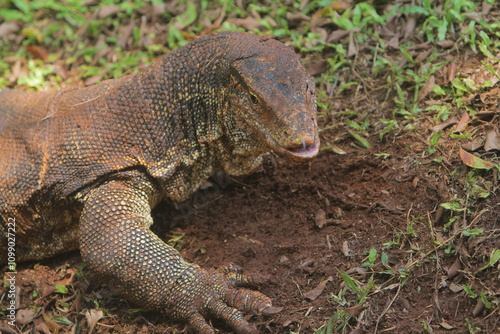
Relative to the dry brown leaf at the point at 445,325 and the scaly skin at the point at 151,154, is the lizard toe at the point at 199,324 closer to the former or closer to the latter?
the scaly skin at the point at 151,154

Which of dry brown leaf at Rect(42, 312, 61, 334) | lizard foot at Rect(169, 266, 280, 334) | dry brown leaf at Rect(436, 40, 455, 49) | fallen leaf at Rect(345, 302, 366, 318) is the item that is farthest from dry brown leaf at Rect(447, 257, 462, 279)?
dry brown leaf at Rect(42, 312, 61, 334)

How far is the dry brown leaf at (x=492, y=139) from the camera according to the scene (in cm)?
468

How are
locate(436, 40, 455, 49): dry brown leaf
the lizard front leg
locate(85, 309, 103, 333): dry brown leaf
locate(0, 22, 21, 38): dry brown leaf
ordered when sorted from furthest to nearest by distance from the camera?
locate(0, 22, 21, 38): dry brown leaf → locate(436, 40, 455, 49): dry brown leaf → locate(85, 309, 103, 333): dry brown leaf → the lizard front leg

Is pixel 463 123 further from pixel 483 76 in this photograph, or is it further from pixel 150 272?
pixel 150 272

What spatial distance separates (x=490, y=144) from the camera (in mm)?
4703

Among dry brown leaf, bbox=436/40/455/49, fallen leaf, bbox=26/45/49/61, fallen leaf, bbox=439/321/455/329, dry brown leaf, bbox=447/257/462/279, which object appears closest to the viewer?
fallen leaf, bbox=439/321/455/329

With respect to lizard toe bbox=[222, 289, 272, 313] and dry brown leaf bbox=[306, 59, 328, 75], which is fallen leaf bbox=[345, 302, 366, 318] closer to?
lizard toe bbox=[222, 289, 272, 313]

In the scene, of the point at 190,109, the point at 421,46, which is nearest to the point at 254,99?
the point at 190,109

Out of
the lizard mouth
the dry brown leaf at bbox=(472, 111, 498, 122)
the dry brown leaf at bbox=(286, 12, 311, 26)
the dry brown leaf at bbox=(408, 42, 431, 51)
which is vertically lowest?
the dry brown leaf at bbox=(472, 111, 498, 122)

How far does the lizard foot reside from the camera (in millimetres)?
4344

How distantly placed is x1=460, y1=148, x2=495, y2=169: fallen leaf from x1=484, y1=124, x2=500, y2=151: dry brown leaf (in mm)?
142

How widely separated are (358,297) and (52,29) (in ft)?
19.2

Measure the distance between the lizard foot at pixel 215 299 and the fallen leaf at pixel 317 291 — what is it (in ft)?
0.91

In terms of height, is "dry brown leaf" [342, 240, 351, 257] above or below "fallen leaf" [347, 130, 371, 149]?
below
